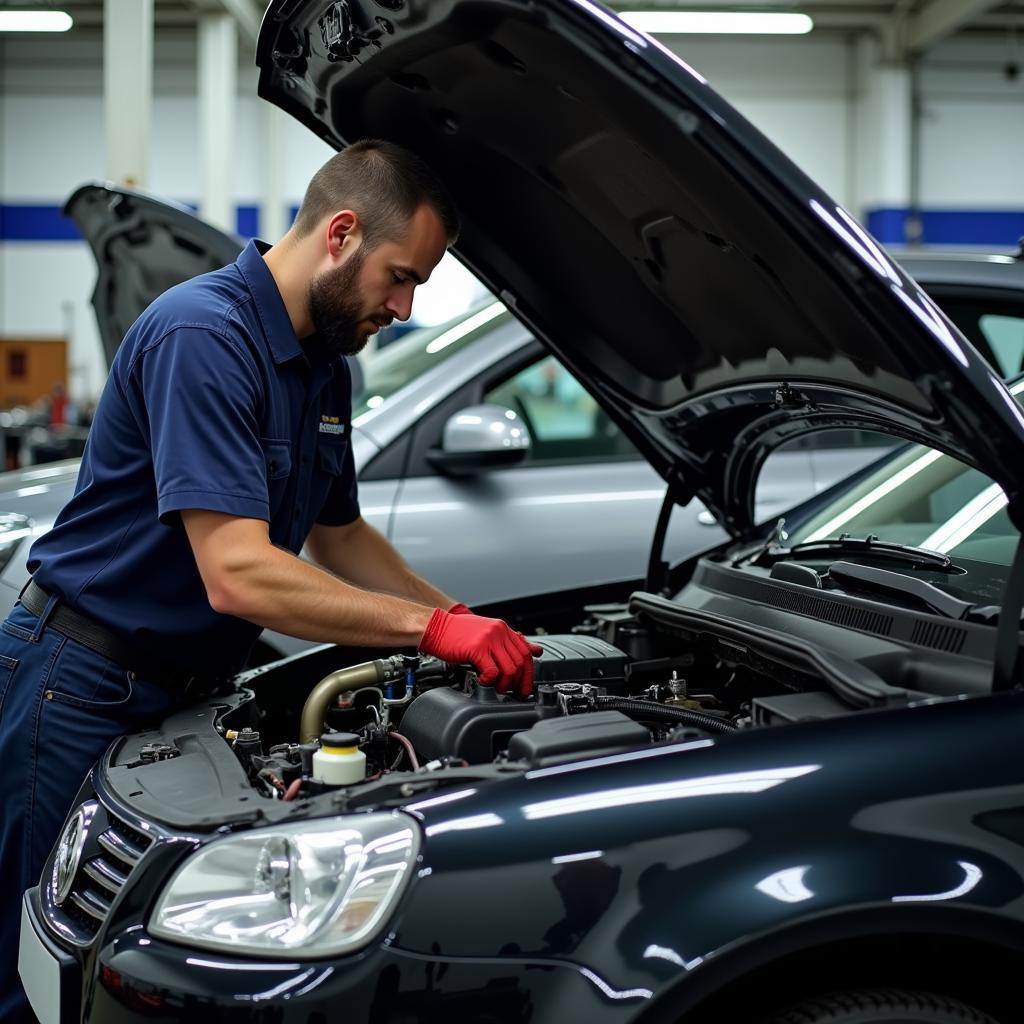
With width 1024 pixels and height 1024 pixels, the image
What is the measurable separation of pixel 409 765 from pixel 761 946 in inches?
29.5

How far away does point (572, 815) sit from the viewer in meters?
1.34

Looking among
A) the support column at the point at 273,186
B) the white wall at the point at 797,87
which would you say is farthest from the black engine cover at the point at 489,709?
the white wall at the point at 797,87

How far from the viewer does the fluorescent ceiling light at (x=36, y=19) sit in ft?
42.6

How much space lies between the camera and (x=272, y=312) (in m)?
2.07

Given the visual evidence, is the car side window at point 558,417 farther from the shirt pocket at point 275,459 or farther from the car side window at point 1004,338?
the shirt pocket at point 275,459

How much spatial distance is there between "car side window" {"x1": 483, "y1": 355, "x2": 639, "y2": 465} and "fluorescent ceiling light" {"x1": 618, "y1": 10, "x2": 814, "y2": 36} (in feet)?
32.0

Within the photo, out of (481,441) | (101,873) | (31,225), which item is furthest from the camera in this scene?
(31,225)

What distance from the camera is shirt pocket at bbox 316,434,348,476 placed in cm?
227

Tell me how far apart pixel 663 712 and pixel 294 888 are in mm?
640

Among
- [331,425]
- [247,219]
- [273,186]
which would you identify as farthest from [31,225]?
[331,425]

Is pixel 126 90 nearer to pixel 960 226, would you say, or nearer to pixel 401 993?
pixel 401 993

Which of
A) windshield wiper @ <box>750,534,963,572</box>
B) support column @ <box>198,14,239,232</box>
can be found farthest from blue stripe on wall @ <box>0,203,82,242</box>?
windshield wiper @ <box>750,534,963,572</box>

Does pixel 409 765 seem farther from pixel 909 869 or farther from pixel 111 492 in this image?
pixel 909 869

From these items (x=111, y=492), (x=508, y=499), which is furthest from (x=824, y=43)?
(x=111, y=492)
